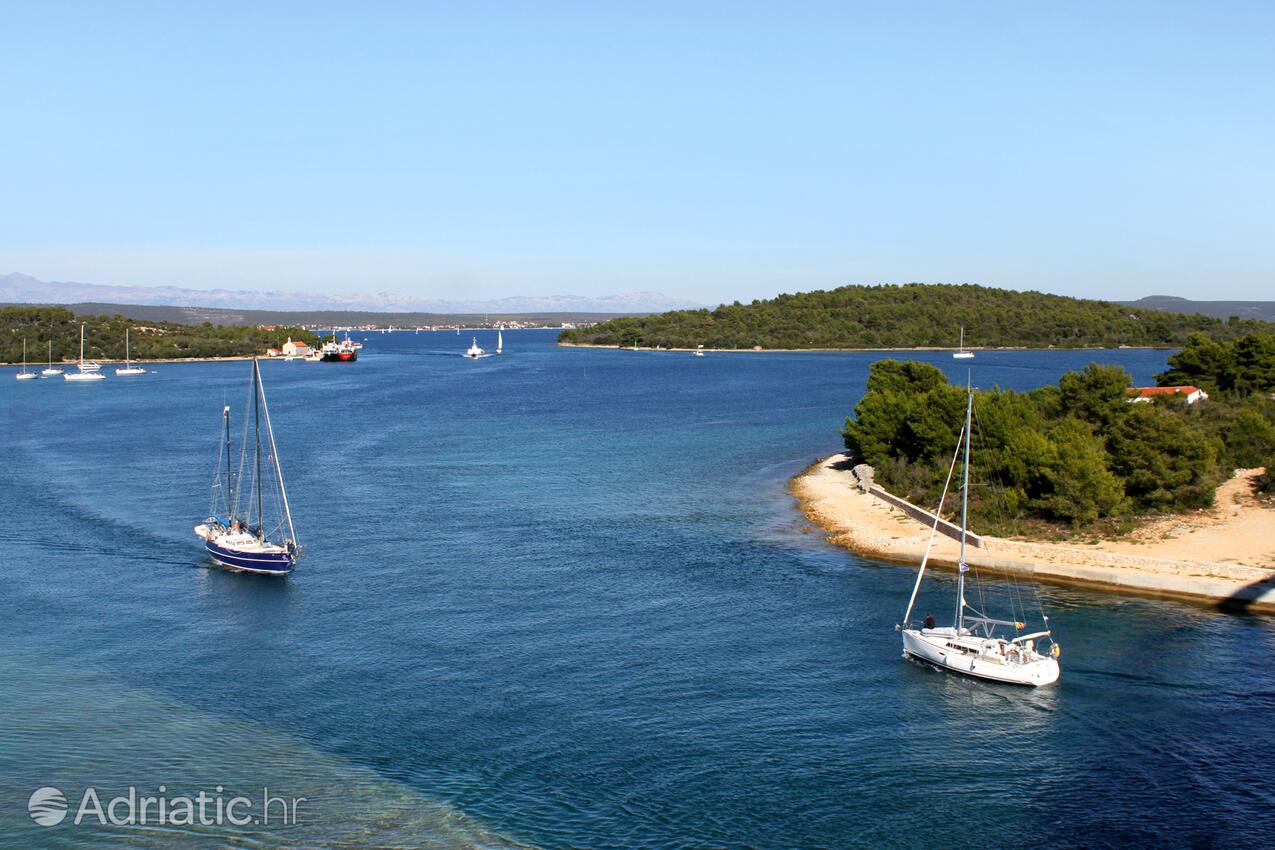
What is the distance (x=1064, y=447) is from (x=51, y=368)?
172201 millimetres

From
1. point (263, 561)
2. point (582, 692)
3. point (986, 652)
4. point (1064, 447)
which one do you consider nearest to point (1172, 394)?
point (1064, 447)

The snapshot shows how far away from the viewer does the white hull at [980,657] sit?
1282 inches

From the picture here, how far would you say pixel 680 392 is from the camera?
14125cm

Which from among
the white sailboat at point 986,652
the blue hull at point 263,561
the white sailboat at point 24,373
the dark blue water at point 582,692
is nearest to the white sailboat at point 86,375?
the white sailboat at point 24,373

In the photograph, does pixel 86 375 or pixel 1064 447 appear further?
pixel 86 375

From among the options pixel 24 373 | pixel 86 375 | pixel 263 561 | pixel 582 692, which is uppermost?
pixel 86 375

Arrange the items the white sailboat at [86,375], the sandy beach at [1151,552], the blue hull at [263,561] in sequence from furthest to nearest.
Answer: the white sailboat at [86,375], the blue hull at [263,561], the sandy beach at [1151,552]

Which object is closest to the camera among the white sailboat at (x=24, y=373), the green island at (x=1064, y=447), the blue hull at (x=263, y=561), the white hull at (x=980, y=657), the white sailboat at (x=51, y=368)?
the white hull at (x=980, y=657)

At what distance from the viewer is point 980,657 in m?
33.5

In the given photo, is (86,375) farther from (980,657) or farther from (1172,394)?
(980,657)

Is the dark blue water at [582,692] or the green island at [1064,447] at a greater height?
the green island at [1064,447]

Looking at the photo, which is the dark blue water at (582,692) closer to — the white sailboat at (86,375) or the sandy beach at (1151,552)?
the sandy beach at (1151,552)

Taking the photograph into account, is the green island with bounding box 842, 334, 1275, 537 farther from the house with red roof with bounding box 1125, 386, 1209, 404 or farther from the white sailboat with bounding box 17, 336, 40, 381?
the white sailboat with bounding box 17, 336, 40, 381

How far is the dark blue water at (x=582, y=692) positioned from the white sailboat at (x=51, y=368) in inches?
4684
